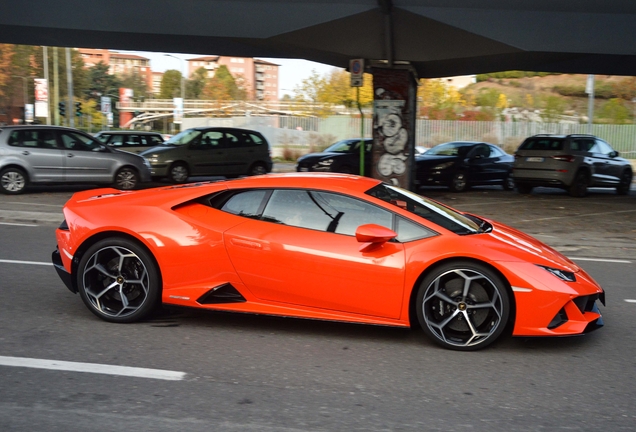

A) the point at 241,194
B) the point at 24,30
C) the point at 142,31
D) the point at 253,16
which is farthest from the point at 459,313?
the point at 24,30

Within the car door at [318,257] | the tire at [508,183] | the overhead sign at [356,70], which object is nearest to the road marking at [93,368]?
the car door at [318,257]

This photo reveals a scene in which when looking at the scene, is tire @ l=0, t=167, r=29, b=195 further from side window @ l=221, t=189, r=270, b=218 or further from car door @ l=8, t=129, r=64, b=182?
side window @ l=221, t=189, r=270, b=218

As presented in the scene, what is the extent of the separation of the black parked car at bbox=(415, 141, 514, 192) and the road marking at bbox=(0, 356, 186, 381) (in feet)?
51.9

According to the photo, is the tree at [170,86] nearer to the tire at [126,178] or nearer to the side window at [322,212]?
the tire at [126,178]

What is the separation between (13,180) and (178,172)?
5467 millimetres

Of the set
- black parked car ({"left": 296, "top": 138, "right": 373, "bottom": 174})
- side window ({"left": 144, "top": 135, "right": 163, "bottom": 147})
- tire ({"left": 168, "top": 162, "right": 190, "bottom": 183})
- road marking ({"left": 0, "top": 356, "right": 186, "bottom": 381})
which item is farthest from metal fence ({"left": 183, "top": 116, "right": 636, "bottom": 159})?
road marking ({"left": 0, "top": 356, "right": 186, "bottom": 381})

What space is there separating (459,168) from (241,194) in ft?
49.0

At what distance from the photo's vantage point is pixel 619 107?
6300 centimetres

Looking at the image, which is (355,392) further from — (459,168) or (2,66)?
(2,66)

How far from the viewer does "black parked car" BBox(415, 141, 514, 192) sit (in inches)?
775

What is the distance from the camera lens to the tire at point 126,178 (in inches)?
682

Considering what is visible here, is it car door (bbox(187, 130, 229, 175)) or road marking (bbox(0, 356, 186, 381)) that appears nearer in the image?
road marking (bbox(0, 356, 186, 381))

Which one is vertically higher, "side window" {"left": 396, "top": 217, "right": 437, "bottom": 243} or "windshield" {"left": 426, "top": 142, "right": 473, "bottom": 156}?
"windshield" {"left": 426, "top": 142, "right": 473, "bottom": 156}

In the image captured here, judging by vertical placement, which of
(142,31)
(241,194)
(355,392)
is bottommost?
(355,392)
